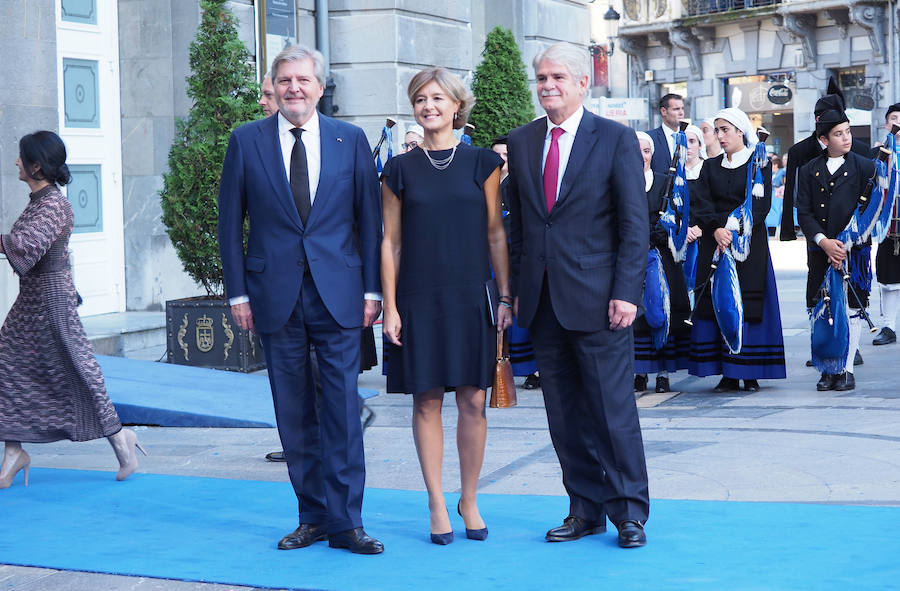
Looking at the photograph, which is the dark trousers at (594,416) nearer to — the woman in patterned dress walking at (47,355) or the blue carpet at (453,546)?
the blue carpet at (453,546)

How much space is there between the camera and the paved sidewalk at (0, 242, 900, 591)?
6082 mm

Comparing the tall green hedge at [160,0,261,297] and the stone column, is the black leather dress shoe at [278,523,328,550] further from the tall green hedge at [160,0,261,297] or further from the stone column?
the stone column

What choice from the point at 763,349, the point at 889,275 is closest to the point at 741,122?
the point at 763,349

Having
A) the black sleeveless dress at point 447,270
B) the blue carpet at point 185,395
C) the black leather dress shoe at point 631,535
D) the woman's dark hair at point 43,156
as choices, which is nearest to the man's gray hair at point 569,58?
the black sleeveless dress at point 447,270

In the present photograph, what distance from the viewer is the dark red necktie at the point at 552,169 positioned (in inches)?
207

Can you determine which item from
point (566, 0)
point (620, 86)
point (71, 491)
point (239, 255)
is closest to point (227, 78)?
point (71, 491)

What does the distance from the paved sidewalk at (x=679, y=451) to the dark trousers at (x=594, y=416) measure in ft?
0.76

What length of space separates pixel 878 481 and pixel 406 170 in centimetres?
265

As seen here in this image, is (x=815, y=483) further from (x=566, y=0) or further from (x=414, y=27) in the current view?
(x=566, y=0)

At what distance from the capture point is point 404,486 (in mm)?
6402

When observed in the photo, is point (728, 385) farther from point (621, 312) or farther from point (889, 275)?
point (621, 312)

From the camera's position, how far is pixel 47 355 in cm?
652

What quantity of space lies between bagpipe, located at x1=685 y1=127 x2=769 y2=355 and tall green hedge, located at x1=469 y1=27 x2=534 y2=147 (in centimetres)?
699

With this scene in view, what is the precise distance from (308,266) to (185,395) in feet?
12.6
